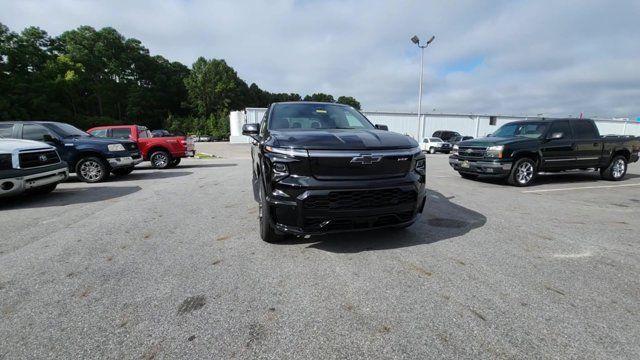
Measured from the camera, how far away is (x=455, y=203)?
19.5ft

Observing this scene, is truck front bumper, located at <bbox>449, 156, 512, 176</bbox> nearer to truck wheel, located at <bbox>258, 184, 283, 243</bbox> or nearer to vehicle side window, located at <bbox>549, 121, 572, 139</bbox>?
vehicle side window, located at <bbox>549, 121, 572, 139</bbox>

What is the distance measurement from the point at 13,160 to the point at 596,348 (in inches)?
329

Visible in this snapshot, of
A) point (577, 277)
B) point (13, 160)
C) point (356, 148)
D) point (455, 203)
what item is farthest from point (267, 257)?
point (13, 160)

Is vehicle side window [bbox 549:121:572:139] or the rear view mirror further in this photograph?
vehicle side window [bbox 549:121:572:139]

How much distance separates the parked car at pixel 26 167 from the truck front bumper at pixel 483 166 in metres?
9.84

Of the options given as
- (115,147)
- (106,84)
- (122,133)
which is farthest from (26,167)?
(106,84)

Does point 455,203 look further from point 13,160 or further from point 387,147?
point 13,160

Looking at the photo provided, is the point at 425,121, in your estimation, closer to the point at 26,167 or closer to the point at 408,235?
the point at 408,235

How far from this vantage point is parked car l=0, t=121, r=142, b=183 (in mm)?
7977

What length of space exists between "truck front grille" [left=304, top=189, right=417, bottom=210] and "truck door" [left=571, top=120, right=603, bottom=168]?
26.7 ft

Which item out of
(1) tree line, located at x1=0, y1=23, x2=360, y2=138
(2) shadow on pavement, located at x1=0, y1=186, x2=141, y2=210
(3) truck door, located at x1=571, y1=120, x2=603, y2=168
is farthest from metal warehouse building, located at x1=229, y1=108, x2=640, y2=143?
(2) shadow on pavement, located at x1=0, y1=186, x2=141, y2=210

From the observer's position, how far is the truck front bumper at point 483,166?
7.90 m

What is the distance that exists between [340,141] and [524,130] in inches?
305

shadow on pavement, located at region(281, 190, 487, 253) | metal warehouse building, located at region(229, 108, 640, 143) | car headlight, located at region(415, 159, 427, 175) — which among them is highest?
metal warehouse building, located at region(229, 108, 640, 143)
